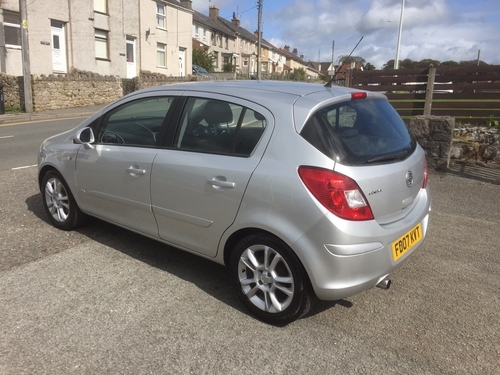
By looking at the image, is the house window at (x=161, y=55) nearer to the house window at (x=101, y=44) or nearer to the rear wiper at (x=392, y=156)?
the house window at (x=101, y=44)

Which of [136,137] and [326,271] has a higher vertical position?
[136,137]

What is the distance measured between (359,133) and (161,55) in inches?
1286

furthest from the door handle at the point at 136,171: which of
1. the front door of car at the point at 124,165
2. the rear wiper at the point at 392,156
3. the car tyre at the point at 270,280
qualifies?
the rear wiper at the point at 392,156

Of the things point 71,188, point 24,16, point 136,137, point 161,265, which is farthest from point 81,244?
point 24,16

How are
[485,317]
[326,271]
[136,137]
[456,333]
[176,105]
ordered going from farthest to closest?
[136,137] < [176,105] < [485,317] < [456,333] < [326,271]

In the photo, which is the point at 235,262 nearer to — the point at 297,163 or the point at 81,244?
the point at 297,163

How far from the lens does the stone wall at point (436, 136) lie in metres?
7.72

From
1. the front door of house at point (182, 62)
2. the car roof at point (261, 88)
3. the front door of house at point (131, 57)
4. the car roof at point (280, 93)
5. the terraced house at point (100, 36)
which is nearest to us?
the car roof at point (280, 93)

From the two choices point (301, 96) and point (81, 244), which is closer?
point (301, 96)

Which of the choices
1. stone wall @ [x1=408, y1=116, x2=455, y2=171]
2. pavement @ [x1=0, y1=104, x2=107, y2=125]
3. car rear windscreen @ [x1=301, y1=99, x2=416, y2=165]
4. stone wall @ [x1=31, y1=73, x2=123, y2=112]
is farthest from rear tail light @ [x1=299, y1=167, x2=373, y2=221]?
stone wall @ [x1=31, y1=73, x2=123, y2=112]

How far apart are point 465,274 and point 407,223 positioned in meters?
1.20

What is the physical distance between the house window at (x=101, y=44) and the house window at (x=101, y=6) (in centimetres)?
114

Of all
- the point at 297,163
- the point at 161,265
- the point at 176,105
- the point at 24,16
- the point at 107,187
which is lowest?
the point at 161,265

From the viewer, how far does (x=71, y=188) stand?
4.72 meters
